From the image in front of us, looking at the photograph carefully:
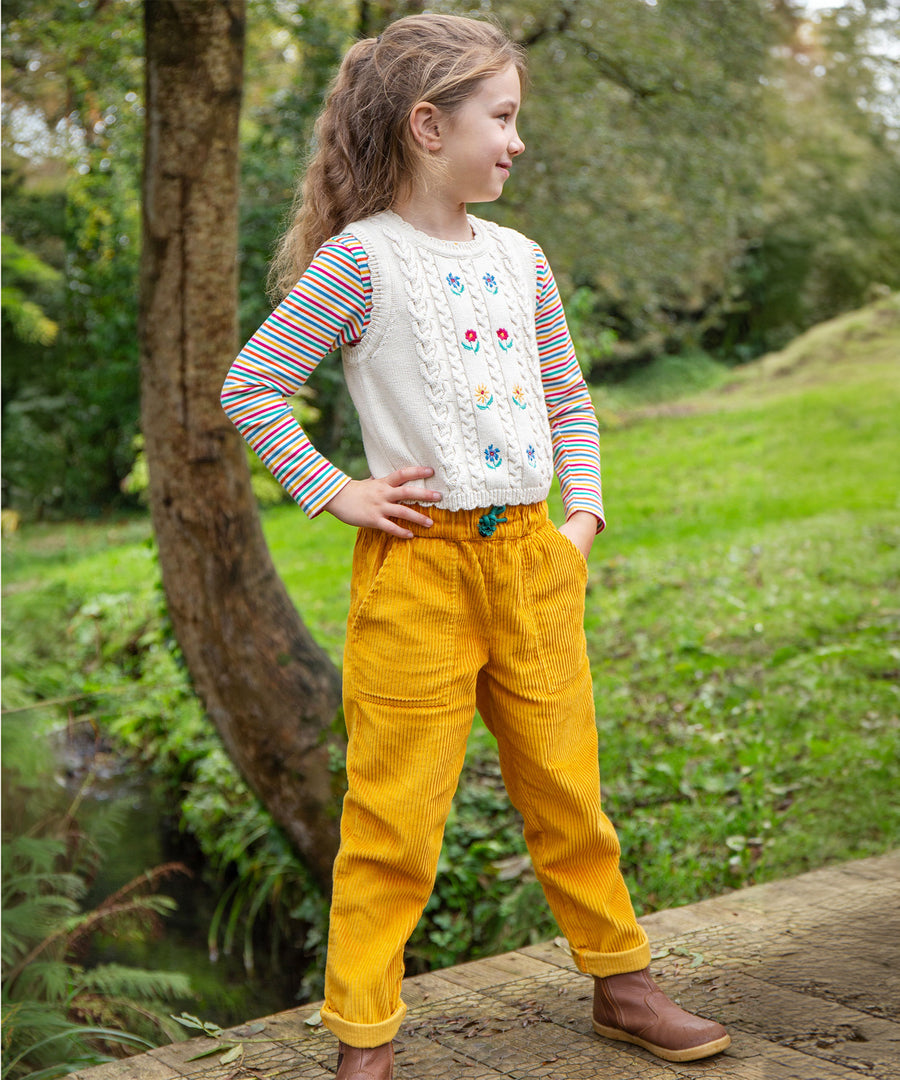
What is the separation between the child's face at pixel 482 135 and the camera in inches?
54.8

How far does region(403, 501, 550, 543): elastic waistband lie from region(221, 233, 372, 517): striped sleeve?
0.12 metres

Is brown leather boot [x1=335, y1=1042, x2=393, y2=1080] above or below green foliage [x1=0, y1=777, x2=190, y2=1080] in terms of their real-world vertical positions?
above

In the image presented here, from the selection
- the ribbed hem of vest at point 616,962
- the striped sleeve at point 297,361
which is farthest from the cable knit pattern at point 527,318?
the ribbed hem of vest at point 616,962

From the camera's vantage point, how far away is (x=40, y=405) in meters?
3.87

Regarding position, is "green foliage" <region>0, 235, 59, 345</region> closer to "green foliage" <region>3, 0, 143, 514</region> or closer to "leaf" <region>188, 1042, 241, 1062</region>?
"green foliage" <region>3, 0, 143, 514</region>

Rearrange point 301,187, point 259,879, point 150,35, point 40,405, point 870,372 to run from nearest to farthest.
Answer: point 301,187 < point 150,35 < point 259,879 < point 40,405 < point 870,372

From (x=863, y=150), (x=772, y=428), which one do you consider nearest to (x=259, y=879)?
(x=772, y=428)

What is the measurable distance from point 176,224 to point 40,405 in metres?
1.76

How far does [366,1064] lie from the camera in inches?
53.8

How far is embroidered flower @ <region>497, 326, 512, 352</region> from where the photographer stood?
4.77 ft

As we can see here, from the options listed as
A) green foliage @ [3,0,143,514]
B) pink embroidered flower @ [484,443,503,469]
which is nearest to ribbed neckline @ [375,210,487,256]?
pink embroidered flower @ [484,443,503,469]

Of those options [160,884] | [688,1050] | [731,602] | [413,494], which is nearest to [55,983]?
[160,884]

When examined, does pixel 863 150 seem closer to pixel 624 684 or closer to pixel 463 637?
pixel 624 684

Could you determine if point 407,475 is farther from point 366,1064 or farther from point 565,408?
point 366,1064
